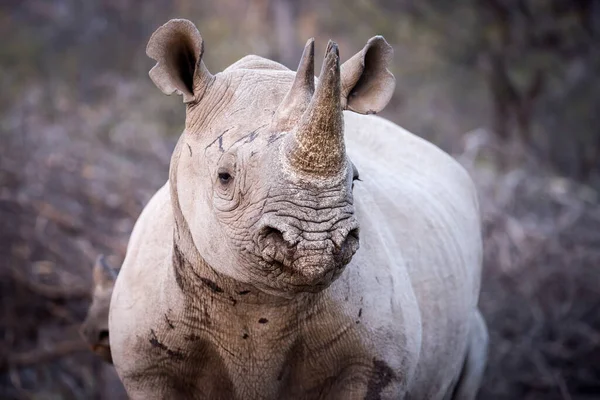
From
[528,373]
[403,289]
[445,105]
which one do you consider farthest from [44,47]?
[403,289]

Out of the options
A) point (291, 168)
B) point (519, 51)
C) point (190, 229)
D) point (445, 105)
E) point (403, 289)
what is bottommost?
point (445, 105)

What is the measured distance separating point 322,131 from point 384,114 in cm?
1152

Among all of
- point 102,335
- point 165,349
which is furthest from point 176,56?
point 102,335

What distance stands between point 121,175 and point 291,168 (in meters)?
5.20

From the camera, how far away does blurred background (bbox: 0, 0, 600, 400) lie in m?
6.80

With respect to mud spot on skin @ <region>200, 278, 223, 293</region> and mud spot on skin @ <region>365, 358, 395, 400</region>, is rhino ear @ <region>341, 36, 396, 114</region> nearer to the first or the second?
mud spot on skin @ <region>200, 278, 223, 293</region>

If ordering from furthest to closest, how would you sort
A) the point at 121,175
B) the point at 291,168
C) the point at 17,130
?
the point at 17,130 < the point at 121,175 < the point at 291,168

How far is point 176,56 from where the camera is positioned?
3.36 m

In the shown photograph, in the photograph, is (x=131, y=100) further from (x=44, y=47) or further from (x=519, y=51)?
(x=519, y=51)

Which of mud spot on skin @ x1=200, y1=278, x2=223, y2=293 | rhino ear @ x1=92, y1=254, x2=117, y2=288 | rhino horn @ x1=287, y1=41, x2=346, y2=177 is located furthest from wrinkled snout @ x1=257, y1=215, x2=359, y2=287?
rhino ear @ x1=92, y1=254, x2=117, y2=288

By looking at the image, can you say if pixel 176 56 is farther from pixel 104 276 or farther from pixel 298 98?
pixel 104 276

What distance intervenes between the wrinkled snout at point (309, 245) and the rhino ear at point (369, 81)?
0.68 meters

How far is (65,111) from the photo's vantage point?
1029cm

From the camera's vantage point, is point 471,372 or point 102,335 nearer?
point 102,335
